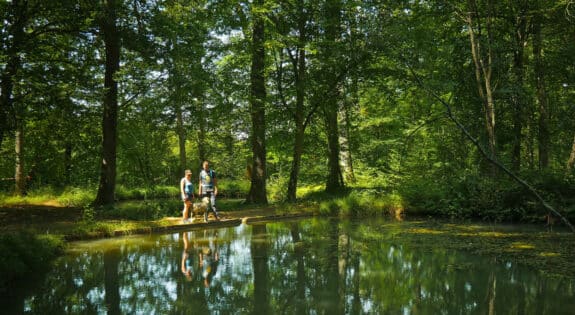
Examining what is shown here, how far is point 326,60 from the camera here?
17.4 metres

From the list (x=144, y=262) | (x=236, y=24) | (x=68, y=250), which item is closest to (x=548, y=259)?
(x=144, y=262)

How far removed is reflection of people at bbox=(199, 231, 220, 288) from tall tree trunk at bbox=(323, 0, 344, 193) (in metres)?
9.60

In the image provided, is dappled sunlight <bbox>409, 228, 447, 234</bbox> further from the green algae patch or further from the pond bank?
the pond bank

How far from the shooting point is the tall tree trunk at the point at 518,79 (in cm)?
1538

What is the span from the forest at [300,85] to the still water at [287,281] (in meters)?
5.41

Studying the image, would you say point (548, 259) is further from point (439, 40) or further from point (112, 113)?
point (112, 113)

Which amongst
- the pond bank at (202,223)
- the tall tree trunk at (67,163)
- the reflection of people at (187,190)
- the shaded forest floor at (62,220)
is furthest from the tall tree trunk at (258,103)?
the tall tree trunk at (67,163)

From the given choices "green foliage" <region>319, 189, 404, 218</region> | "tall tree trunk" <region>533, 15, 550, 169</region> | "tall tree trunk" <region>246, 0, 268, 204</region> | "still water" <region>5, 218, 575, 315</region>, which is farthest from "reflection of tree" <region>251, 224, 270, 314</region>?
"tall tree trunk" <region>533, 15, 550, 169</region>

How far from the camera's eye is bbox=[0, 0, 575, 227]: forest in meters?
13.5

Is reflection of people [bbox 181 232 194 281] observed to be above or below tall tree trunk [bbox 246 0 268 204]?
below

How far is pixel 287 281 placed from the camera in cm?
708

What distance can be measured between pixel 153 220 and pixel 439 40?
40.5ft

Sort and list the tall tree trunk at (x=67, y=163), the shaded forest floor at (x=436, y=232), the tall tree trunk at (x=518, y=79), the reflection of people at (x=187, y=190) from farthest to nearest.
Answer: the tall tree trunk at (x=67, y=163)
the tall tree trunk at (x=518, y=79)
the reflection of people at (x=187, y=190)
the shaded forest floor at (x=436, y=232)

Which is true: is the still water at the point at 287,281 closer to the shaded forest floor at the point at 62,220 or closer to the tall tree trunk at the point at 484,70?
the shaded forest floor at the point at 62,220
